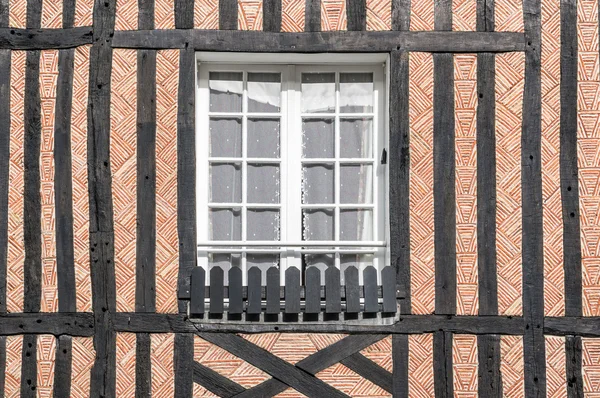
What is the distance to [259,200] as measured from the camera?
5.68m

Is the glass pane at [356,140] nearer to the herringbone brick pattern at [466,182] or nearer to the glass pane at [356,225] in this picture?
the glass pane at [356,225]

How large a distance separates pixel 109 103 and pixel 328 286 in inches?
63.8

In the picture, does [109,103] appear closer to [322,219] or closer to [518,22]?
[322,219]

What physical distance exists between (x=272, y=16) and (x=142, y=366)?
211 cm

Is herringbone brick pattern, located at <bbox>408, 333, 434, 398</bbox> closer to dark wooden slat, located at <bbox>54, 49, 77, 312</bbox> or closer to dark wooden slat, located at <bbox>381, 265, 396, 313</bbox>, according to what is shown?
dark wooden slat, located at <bbox>381, 265, 396, 313</bbox>

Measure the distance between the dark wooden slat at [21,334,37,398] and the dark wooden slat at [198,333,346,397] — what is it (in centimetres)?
93

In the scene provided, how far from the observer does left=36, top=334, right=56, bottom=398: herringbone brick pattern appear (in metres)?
5.39

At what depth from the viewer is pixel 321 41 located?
5.57 meters

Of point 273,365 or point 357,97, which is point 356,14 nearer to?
point 357,97

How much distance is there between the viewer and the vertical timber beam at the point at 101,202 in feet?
17.7

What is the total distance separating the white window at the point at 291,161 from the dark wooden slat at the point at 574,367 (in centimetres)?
114

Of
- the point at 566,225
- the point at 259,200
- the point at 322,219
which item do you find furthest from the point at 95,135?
the point at 566,225

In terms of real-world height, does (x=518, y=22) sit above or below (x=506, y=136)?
above

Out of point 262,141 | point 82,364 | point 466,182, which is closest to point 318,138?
point 262,141
